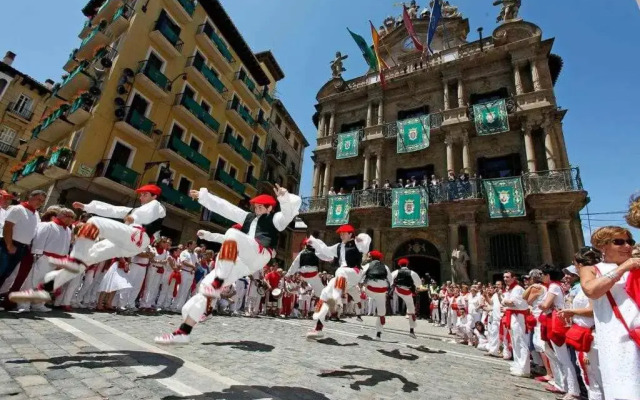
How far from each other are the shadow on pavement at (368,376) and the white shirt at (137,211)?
122 inches

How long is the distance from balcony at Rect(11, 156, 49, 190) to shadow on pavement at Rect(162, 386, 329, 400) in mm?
20018

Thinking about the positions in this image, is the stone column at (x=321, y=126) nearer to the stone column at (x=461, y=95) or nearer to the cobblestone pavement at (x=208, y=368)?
the stone column at (x=461, y=95)

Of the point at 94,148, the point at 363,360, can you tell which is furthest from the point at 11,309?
the point at 94,148

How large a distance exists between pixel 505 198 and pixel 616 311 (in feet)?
52.2

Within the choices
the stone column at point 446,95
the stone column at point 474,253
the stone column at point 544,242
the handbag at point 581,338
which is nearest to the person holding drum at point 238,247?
the handbag at point 581,338

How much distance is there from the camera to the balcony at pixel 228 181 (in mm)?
24297

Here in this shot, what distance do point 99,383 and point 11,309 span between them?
4.41 meters

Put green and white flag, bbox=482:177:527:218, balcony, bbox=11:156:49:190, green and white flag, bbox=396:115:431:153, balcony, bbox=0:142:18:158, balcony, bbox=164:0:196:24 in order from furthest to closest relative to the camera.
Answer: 1. balcony, bbox=0:142:18:158
2. balcony, bbox=164:0:196:24
3. green and white flag, bbox=396:115:431:153
4. balcony, bbox=11:156:49:190
5. green and white flag, bbox=482:177:527:218

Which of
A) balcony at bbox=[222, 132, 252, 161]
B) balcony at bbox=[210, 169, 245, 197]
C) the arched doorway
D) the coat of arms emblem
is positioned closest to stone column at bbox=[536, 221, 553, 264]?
the coat of arms emblem

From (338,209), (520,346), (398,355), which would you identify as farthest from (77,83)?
(520,346)

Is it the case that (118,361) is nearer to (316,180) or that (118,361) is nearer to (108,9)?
(316,180)

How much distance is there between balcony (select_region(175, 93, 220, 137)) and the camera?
21609mm

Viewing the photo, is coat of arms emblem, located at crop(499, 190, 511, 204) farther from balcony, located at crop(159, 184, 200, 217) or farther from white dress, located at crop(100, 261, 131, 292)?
balcony, located at crop(159, 184, 200, 217)

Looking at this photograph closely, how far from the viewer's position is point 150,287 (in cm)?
904
